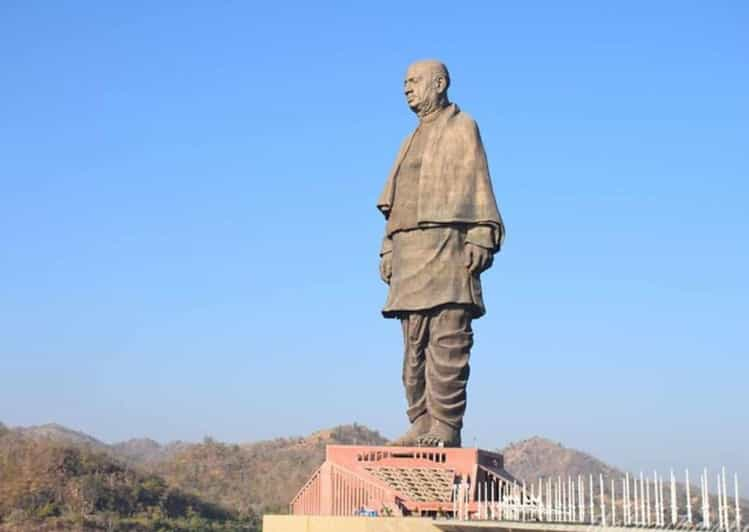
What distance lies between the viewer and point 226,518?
3538 centimetres

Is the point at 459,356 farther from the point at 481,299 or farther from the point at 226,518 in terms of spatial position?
the point at 226,518

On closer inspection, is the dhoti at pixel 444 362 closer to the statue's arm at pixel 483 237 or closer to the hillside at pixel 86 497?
the statue's arm at pixel 483 237

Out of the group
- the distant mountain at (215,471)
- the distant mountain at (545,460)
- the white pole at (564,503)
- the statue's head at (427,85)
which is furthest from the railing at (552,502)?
the distant mountain at (545,460)

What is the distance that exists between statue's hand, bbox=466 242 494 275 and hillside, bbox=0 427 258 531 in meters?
16.7

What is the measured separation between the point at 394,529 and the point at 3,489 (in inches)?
801

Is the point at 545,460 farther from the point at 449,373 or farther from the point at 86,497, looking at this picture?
the point at 449,373

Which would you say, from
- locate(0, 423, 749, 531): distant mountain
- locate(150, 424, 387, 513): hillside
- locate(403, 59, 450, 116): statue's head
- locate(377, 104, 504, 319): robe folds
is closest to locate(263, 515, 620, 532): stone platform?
locate(377, 104, 504, 319): robe folds

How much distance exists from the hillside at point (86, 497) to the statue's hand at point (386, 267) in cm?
1487

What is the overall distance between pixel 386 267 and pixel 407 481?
12.6ft

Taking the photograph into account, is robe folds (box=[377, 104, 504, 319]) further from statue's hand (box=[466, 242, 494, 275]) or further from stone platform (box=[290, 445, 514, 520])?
stone platform (box=[290, 445, 514, 520])

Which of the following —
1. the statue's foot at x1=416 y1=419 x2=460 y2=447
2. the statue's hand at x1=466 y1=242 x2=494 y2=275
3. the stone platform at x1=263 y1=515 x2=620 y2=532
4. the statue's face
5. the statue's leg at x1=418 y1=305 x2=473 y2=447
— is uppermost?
the statue's face

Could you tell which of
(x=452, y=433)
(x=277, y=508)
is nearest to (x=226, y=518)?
(x=277, y=508)

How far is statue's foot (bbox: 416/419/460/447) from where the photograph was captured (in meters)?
16.7

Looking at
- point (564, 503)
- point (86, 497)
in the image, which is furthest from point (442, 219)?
point (86, 497)
